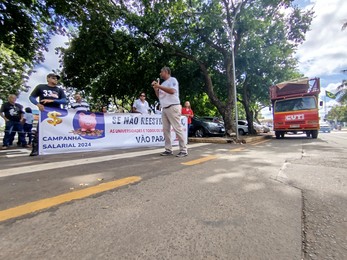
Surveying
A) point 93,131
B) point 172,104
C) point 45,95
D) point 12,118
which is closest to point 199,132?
point 93,131

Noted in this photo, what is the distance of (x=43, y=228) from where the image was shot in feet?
5.18

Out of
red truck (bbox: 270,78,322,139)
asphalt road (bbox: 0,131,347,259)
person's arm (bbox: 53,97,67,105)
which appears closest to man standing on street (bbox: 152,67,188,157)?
asphalt road (bbox: 0,131,347,259)

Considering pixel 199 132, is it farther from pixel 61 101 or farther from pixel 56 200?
pixel 56 200

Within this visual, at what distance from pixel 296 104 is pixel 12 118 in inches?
549

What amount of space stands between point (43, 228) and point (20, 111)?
25.6 feet

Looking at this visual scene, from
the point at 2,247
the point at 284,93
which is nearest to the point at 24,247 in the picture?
the point at 2,247

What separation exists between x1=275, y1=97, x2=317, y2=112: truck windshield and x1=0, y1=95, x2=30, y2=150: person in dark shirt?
13241mm

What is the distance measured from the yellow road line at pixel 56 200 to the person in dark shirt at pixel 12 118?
648 centimetres

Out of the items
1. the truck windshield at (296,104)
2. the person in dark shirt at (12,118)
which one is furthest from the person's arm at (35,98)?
the truck windshield at (296,104)

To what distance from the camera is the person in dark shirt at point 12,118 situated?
7.46 meters

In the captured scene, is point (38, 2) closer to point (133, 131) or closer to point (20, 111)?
point (20, 111)

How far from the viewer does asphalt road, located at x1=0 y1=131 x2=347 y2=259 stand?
135 centimetres

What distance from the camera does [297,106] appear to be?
1310 centimetres

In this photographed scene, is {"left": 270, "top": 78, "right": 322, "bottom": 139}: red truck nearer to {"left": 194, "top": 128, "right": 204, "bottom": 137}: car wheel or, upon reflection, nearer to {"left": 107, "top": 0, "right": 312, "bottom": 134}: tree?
{"left": 107, "top": 0, "right": 312, "bottom": 134}: tree
